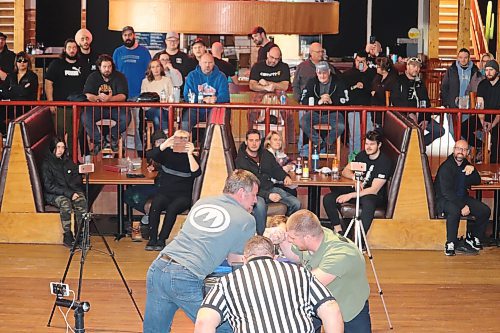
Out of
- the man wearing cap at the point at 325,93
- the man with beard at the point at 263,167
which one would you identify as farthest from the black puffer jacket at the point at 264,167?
the man wearing cap at the point at 325,93

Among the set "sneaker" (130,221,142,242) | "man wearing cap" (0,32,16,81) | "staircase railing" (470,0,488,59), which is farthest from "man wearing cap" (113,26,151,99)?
"staircase railing" (470,0,488,59)

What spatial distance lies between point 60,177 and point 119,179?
54 centimetres

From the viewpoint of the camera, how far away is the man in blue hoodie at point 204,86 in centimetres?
1289

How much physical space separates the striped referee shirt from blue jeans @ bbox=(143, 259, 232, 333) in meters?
1.07

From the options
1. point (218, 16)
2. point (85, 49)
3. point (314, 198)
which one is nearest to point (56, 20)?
point (218, 16)

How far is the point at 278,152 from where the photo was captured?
11477 millimetres

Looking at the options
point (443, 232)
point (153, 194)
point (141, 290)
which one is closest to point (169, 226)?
point (153, 194)

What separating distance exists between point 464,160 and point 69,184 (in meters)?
3.67

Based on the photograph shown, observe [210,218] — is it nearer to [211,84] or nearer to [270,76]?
[211,84]

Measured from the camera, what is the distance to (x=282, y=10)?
1490 centimetres

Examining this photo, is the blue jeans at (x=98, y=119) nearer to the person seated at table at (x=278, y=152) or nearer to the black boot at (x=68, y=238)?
the black boot at (x=68, y=238)

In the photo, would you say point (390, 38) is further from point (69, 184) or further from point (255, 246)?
point (255, 246)

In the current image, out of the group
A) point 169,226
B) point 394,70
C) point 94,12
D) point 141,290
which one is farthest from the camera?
point 94,12

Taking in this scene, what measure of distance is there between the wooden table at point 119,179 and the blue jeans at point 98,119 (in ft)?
2.16
